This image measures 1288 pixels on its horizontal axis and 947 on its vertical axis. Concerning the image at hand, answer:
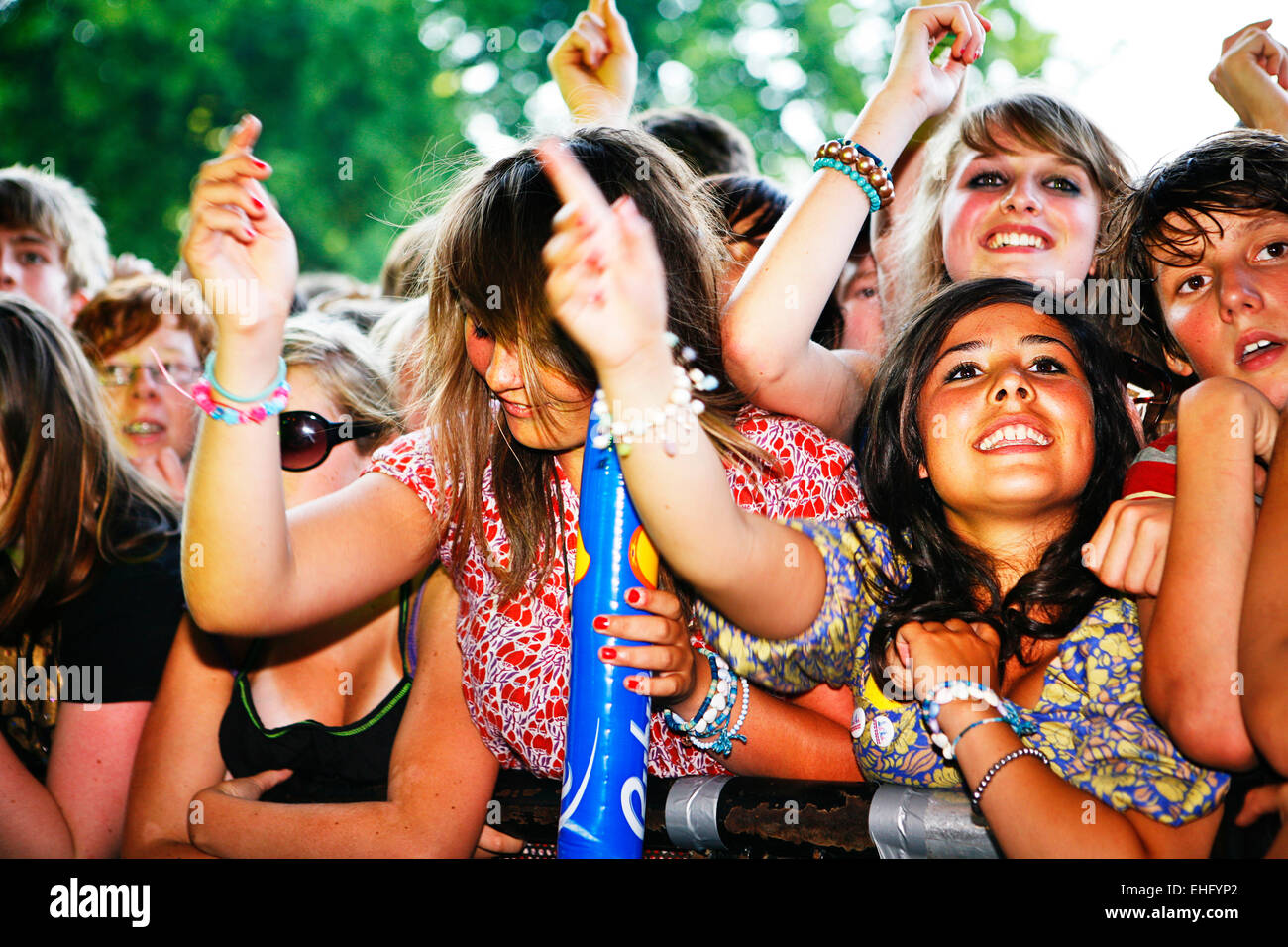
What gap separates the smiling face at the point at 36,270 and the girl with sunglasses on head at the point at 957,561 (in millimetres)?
2732

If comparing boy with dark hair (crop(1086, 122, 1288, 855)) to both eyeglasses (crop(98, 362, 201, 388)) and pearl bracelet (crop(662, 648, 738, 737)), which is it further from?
eyeglasses (crop(98, 362, 201, 388))

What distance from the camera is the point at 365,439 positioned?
2.48 metres

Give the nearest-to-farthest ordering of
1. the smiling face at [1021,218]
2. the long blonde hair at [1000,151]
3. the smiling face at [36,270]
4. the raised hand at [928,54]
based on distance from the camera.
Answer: the raised hand at [928,54] → the smiling face at [1021,218] → the long blonde hair at [1000,151] → the smiling face at [36,270]

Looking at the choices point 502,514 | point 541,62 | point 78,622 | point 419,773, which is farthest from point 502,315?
point 541,62

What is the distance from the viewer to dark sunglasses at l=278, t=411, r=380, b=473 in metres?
2.31

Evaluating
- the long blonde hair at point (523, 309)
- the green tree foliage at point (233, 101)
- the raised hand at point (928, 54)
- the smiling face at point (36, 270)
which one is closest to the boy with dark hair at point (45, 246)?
the smiling face at point (36, 270)

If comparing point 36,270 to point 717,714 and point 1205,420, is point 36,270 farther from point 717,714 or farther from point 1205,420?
point 1205,420

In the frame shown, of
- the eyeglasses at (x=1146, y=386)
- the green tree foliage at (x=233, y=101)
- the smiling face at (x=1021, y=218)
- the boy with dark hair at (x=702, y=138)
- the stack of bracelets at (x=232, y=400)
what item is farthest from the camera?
the green tree foliage at (x=233, y=101)

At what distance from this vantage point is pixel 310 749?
2.15 meters

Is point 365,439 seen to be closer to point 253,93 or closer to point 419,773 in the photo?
point 419,773

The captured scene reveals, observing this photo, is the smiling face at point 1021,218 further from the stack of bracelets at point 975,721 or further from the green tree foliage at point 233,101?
the green tree foliage at point 233,101

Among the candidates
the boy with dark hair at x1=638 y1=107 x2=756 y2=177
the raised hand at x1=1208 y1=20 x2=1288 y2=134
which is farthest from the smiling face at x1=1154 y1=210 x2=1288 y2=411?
the boy with dark hair at x1=638 y1=107 x2=756 y2=177

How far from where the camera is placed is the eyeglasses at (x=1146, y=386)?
2.04 m

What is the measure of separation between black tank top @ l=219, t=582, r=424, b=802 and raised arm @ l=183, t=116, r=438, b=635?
18.9 inches
